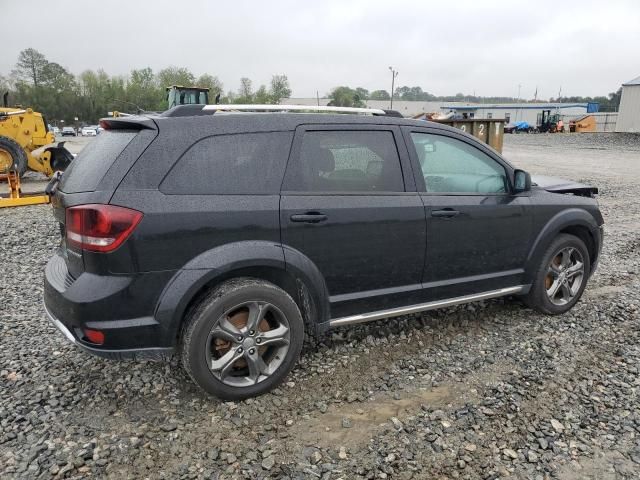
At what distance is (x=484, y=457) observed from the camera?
8.65 ft

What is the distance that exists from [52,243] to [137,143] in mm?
4969

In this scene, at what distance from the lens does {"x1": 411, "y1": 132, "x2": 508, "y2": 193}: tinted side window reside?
3.71m

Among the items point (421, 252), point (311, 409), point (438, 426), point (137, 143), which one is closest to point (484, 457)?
point (438, 426)

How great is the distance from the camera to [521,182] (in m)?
4.02

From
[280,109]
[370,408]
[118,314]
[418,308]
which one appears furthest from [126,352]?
[418,308]

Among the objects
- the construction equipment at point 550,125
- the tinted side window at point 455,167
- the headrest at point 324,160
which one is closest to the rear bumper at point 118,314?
the headrest at point 324,160

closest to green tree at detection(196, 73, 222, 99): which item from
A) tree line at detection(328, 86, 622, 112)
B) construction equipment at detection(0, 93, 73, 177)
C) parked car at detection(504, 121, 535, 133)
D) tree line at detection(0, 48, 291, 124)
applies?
tree line at detection(0, 48, 291, 124)

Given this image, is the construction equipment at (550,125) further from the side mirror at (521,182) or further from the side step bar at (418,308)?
the side step bar at (418,308)

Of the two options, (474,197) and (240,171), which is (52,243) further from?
(474,197)

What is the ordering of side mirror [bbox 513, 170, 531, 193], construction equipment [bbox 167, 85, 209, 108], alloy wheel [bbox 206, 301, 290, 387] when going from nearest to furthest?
alloy wheel [bbox 206, 301, 290, 387], side mirror [bbox 513, 170, 531, 193], construction equipment [bbox 167, 85, 209, 108]

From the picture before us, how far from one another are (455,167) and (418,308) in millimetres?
1135

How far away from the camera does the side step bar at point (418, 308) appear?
11.2 feet

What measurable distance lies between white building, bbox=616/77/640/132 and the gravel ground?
41.5m

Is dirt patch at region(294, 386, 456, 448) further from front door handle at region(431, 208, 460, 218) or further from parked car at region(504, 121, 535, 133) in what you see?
parked car at region(504, 121, 535, 133)
